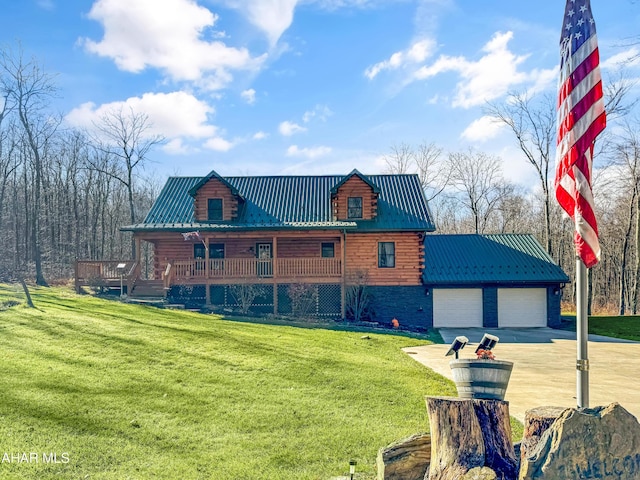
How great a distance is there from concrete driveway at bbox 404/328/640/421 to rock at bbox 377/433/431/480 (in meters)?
3.64

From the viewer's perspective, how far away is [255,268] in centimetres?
2141

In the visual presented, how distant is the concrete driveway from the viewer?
9008mm

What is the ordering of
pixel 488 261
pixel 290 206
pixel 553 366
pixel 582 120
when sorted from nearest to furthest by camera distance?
1. pixel 582 120
2. pixel 553 366
3. pixel 488 261
4. pixel 290 206

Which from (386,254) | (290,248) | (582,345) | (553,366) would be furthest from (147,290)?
(582,345)

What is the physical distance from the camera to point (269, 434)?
6.56 metres

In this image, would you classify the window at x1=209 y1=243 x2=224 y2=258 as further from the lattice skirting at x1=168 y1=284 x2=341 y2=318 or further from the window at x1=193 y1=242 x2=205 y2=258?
the lattice skirting at x1=168 y1=284 x2=341 y2=318

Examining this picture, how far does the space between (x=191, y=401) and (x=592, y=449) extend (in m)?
5.94

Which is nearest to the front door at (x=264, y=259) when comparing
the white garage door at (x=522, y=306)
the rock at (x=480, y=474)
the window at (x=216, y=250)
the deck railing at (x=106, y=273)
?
the window at (x=216, y=250)

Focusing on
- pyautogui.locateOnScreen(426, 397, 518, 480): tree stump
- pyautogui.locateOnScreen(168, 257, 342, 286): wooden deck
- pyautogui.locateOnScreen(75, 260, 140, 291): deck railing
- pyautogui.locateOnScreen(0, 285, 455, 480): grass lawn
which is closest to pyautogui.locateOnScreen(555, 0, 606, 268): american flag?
pyautogui.locateOnScreen(426, 397, 518, 480): tree stump

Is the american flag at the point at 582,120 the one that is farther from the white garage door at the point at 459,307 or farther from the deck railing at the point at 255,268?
the white garage door at the point at 459,307

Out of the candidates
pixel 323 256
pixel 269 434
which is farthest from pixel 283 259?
pixel 269 434

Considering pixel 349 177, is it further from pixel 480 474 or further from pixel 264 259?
pixel 480 474

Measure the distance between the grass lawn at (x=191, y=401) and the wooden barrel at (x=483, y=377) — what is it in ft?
6.02

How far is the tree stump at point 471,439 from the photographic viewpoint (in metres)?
4.11
